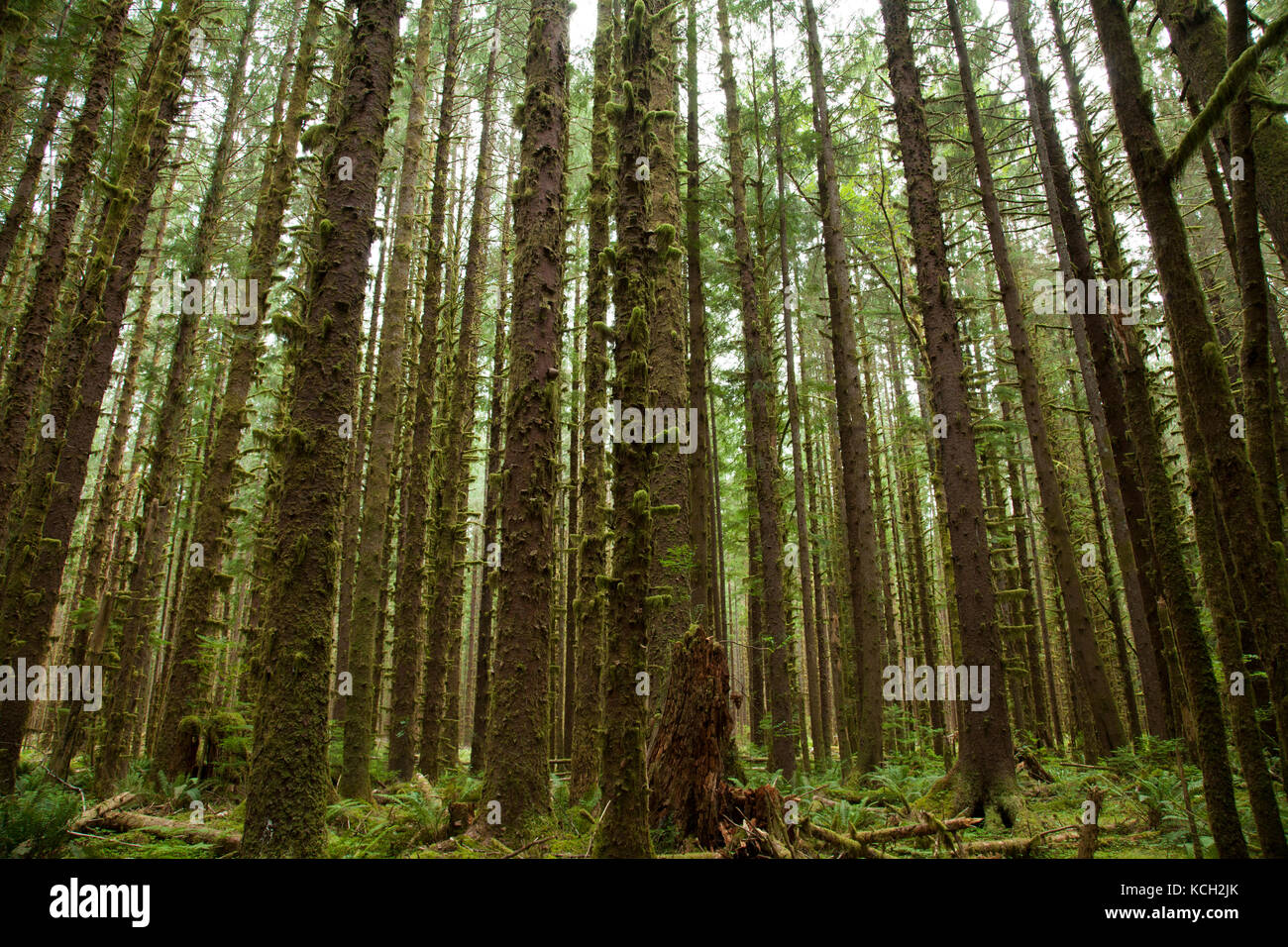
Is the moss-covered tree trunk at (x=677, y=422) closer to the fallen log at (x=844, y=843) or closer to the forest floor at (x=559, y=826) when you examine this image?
the forest floor at (x=559, y=826)

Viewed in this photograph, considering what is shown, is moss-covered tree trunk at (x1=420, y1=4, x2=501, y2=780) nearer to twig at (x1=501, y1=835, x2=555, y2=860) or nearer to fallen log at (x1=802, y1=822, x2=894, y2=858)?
twig at (x1=501, y1=835, x2=555, y2=860)

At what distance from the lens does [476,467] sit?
5019 centimetres

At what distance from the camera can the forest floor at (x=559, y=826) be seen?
545 cm

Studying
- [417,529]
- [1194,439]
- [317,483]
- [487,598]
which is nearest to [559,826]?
[317,483]

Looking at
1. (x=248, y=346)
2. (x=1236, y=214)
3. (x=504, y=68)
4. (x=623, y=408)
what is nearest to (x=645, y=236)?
(x=623, y=408)

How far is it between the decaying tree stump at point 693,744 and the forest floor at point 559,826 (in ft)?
0.61

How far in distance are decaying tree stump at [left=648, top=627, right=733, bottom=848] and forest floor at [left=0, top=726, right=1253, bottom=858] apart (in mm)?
187

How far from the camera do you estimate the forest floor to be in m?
5.45

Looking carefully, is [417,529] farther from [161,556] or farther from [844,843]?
[844,843]

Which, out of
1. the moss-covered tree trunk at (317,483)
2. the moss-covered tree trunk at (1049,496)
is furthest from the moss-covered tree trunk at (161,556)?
the moss-covered tree trunk at (1049,496)

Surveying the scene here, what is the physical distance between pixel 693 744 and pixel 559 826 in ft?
5.86

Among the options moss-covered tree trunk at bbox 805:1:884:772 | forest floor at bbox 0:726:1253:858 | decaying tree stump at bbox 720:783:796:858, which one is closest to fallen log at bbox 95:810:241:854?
forest floor at bbox 0:726:1253:858

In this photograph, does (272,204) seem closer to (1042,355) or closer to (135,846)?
(135,846)

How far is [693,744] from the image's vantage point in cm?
597
